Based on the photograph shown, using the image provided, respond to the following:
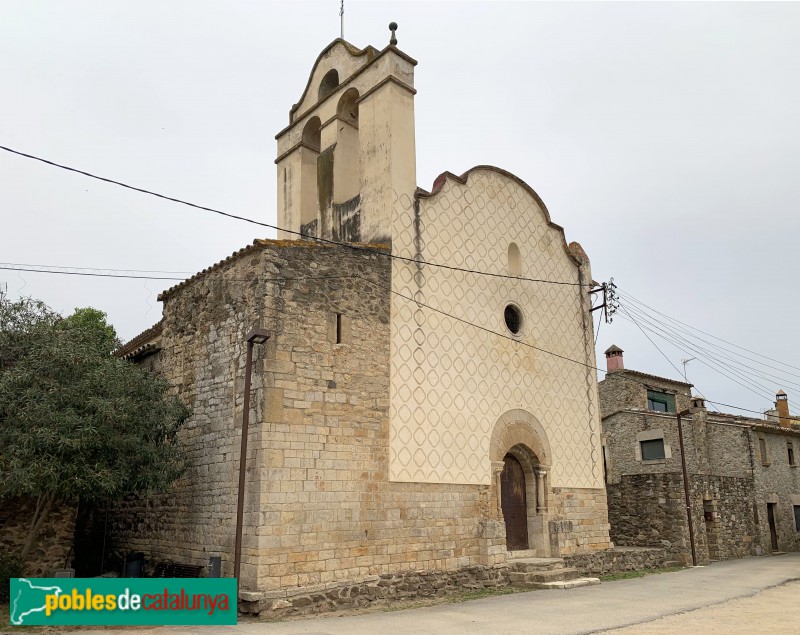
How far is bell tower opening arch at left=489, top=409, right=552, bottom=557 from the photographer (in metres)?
13.9

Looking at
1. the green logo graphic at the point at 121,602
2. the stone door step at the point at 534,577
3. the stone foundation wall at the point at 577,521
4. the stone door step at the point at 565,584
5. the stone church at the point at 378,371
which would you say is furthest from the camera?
the stone foundation wall at the point at 577,521

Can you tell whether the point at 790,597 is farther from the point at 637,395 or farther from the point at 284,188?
the point at 637,395

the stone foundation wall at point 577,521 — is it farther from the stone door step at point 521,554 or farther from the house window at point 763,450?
the house window at point 763,450

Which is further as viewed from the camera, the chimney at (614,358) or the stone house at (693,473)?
the chimney at (614,358)

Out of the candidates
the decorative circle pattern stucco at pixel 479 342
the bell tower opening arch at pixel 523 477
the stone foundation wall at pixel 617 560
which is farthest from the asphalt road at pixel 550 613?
the decorative circle pattern stucco at pixel 479 342

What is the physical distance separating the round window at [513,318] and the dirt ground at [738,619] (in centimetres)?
650

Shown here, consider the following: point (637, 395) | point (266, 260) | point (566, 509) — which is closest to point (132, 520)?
point (266, 260)

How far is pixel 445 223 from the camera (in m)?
13.8

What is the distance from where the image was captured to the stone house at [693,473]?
19.2 metres

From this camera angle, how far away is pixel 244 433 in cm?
1011

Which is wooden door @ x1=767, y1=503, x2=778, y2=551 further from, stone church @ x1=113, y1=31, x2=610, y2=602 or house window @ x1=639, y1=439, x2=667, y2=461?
stone church @ x1=113, y1=31, x2=610, y2=602

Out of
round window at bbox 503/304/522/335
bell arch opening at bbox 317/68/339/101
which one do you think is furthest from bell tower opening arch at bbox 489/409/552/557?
bell arch opening at bbox 317/68/339/101

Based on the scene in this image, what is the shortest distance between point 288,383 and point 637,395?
2008cm

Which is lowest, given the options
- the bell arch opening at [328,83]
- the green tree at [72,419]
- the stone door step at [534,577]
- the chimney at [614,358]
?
the stone door step at [534,577]
